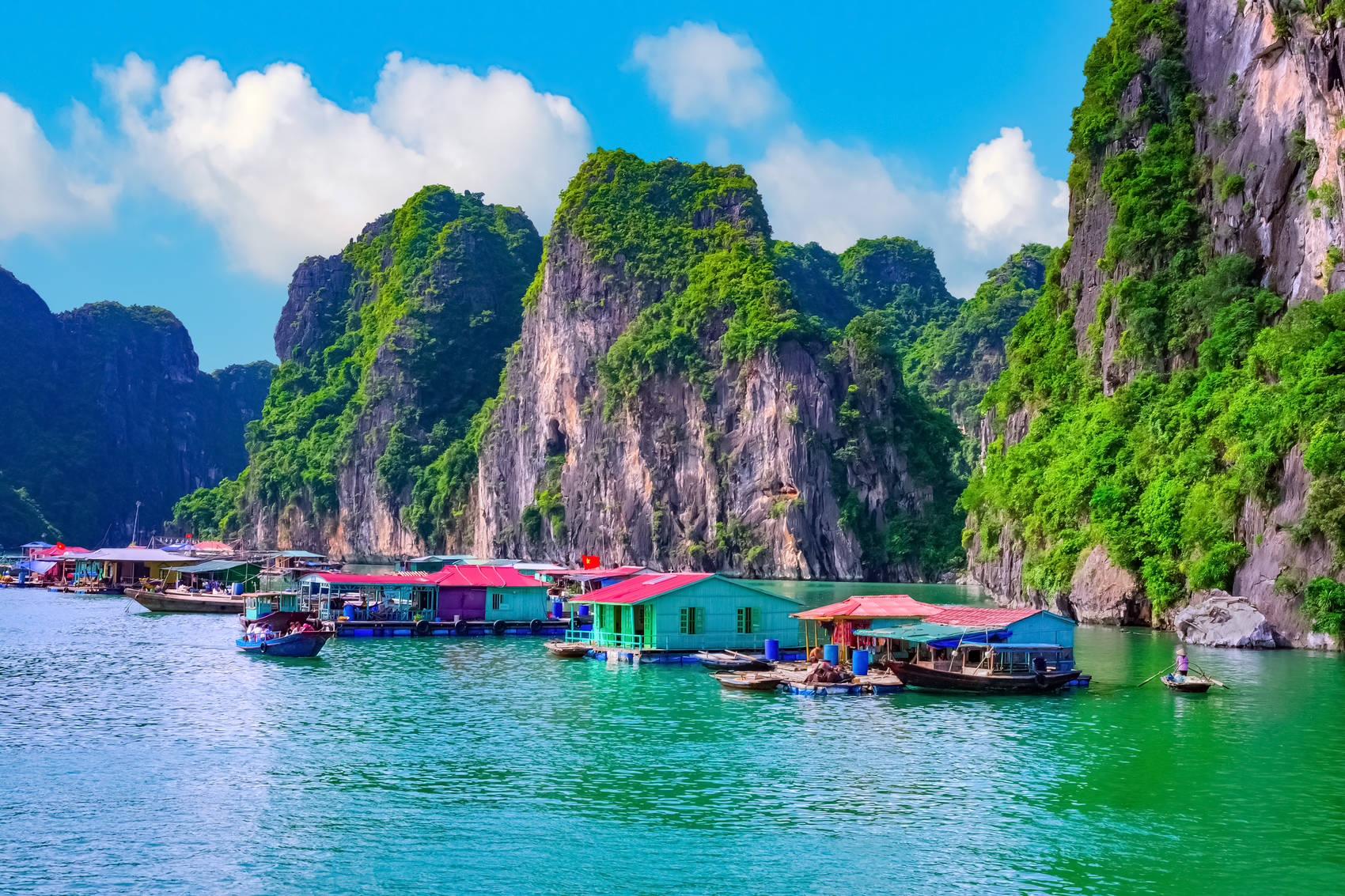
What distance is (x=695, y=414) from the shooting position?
5448 inches

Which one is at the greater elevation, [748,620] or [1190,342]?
[1190,342]

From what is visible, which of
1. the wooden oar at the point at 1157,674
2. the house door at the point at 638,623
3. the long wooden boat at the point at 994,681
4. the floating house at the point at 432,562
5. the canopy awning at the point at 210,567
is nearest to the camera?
the long wooden boat at the point at 994,681

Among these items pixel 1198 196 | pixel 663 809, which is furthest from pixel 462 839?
pixel 1198 196

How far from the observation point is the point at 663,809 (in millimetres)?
24516

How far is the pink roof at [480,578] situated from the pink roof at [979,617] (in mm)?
30433

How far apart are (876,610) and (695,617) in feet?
29.8

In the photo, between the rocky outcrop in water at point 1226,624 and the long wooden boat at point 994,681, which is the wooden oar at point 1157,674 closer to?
the long wooden boat at point 994,681

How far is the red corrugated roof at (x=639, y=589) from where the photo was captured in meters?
52.5

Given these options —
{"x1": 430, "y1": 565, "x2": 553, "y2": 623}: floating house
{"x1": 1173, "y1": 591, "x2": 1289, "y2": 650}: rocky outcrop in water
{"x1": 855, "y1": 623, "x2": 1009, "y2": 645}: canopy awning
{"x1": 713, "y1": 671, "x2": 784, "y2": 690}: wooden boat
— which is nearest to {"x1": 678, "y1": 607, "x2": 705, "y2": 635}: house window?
{"x1": 713, "y1": 671, "x2": 784, "y2": 690}: wooden boat

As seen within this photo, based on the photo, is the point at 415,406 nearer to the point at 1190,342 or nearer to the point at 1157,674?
the point at 1190,342

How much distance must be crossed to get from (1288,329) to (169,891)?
56296 millimetres

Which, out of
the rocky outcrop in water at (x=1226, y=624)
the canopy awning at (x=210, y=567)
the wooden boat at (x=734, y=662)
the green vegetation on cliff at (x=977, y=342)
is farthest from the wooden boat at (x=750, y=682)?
the green vegetation on cliff at (x=977, y=342)

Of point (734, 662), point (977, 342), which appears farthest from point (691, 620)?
point (977, 342)

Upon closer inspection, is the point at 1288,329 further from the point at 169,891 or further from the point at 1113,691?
the point at 169,891
